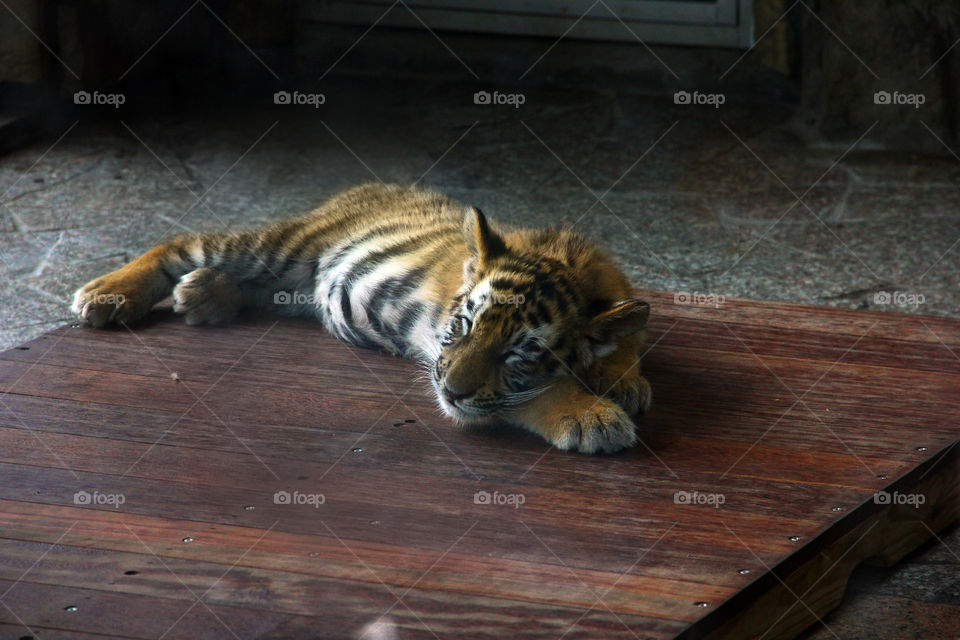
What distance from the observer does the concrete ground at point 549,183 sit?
5.64 metres

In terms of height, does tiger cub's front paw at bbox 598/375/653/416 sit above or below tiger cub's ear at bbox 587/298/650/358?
below

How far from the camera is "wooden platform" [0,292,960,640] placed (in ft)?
7.82

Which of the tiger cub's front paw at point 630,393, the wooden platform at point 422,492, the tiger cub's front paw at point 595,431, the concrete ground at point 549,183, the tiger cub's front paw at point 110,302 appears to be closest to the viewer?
the wooden platform at point 422,492

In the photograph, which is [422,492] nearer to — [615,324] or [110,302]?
[615,324]

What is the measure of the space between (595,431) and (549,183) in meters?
3.90

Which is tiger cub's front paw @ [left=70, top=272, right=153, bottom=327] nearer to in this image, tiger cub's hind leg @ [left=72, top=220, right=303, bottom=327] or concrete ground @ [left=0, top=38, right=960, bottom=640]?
tiger cub's hind leg @ [left=72, top=220, right=303, bottom=327]

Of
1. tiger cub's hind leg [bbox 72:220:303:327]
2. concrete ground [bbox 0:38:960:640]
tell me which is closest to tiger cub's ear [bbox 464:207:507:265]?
tiger cub's hind leg [bbox 72:220:303:327]

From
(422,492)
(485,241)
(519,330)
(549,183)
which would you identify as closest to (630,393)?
(519,330)

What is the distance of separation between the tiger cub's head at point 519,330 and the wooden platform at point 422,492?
0.16 meters

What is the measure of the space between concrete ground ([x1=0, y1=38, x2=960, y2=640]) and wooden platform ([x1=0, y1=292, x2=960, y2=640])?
1.59 meters

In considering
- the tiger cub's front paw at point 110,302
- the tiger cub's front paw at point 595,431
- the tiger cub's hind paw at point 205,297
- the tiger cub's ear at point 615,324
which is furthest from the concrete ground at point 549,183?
the tiger cub's front paw at point 595,431

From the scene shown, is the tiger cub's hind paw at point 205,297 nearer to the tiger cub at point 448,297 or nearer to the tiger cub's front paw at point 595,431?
the tiger cub at point 448,297

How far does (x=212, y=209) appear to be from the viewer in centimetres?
628


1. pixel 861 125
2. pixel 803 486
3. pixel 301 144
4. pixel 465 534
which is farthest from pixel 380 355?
pixel 861 125
